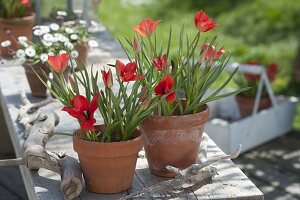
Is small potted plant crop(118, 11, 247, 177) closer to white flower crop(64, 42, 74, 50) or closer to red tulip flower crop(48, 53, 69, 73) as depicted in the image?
red tulip flower crop(48, 53, 69, 73)

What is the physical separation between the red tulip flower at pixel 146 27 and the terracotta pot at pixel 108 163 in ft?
1.32

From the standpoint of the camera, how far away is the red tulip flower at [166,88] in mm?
Answer: 2502

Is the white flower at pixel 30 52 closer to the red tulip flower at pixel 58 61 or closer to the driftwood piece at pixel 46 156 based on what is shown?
the driftwood piece at pixel 46 156

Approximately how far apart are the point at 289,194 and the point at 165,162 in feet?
6.15

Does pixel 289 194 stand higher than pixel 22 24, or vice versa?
pixel 22 24

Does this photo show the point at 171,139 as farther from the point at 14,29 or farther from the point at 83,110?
the point at 14,29

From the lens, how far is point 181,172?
8.39 ft

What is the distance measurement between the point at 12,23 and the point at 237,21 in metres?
4.41

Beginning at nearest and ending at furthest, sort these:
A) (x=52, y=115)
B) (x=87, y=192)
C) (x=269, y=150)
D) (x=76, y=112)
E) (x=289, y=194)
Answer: (x=76, y=112)
(x=87, y=192)
(x=52, y=115)
(x=289, y=194)
(x=269, y=150)

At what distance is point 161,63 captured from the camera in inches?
106

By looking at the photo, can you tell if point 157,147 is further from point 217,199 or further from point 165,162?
point 217,199

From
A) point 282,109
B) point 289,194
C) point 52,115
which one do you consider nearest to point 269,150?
point 282,109

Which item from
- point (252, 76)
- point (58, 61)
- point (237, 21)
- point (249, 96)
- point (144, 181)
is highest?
point (58, 61)

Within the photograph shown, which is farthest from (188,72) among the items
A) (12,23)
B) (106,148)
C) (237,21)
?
(237,21)
